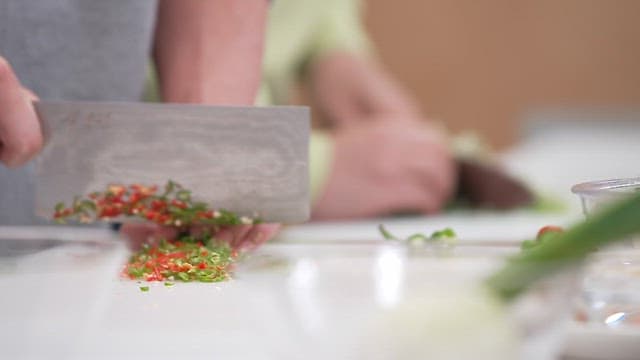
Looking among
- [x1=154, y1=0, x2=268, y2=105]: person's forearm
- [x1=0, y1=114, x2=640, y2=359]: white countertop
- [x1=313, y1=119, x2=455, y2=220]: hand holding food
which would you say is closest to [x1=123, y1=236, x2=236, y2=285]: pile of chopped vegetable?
[x1=0, y1=114, x2=640, y2=359]: white countertop

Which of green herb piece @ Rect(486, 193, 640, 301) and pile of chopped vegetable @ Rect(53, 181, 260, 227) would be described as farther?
pile of chopped vegetable @ Rect(53, 181, 260, 227)

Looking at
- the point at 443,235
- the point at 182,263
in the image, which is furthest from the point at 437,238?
the point at 182,263

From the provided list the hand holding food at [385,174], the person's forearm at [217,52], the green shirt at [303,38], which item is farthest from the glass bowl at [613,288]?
the green shirt at [303,38]

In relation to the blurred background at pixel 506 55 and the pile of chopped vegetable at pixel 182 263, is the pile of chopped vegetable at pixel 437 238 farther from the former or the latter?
the blurred background at pixel 506 55

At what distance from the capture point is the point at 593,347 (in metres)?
0.29

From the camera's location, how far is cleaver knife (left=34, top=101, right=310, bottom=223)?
1.51 feet

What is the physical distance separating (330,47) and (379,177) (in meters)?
0.42

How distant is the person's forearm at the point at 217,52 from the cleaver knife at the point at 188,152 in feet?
0.27

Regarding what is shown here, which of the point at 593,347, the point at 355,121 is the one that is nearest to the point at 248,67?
the point at 593,347

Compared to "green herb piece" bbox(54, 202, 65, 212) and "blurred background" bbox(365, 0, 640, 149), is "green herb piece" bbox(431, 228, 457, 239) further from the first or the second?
"blurred background" bbox(365, 0, 640, 149)

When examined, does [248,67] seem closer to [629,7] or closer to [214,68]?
[214,68]

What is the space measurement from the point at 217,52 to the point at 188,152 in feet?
0.40

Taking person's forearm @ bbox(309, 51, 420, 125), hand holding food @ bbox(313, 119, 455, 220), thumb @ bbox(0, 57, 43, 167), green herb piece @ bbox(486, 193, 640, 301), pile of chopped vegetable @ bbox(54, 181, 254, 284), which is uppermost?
thumb @ bbox(0, 57, 43, 167)

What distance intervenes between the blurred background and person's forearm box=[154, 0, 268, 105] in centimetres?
160
